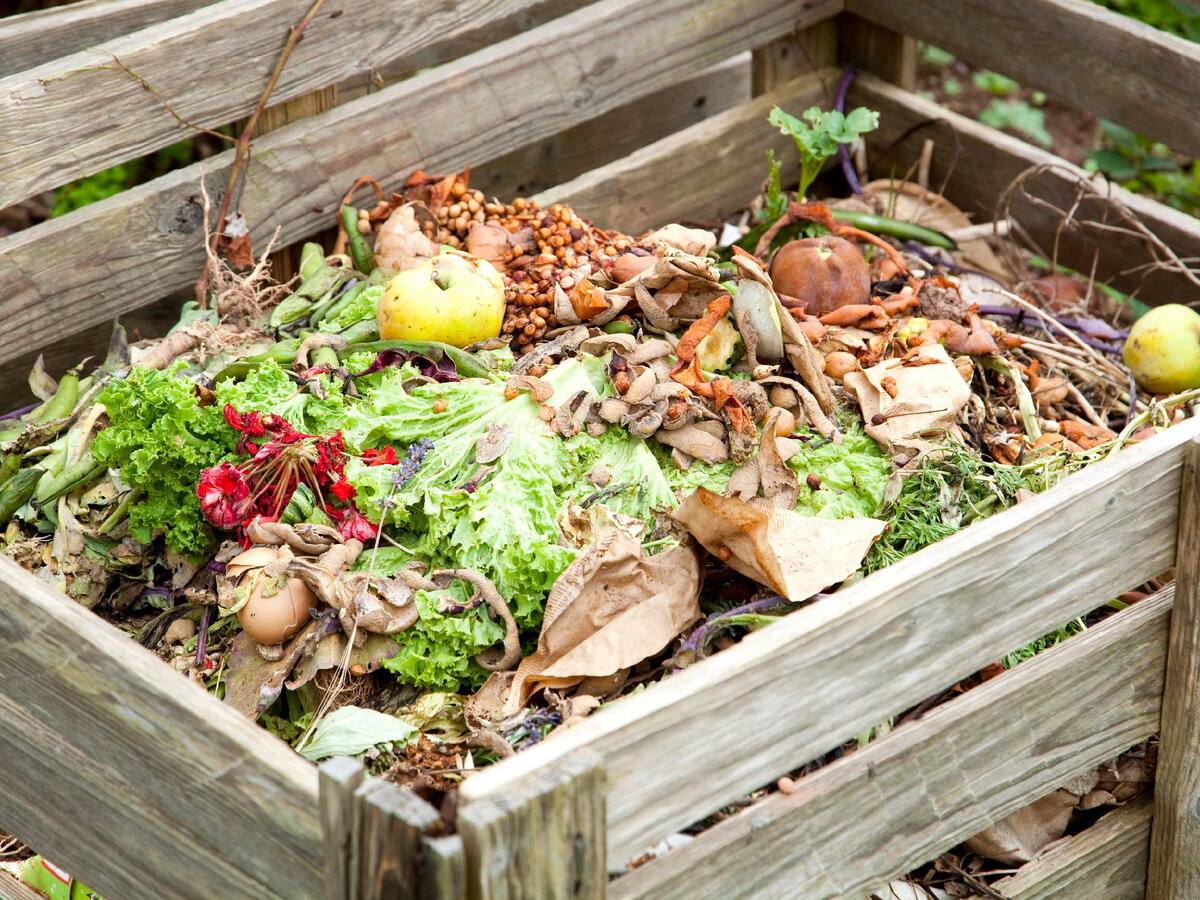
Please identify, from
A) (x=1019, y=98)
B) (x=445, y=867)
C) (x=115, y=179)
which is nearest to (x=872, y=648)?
(x=445, y=867)

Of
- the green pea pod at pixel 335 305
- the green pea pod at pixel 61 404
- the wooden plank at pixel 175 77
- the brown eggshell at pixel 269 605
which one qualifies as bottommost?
the brown eggshell at pixel 269 605

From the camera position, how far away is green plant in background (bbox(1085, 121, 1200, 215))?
5.02 m

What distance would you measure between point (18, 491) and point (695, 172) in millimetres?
2257

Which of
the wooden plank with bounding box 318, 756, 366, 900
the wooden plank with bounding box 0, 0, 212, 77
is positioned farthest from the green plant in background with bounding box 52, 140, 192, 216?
the wooden plank with bounding box 318, 756, 366, 900

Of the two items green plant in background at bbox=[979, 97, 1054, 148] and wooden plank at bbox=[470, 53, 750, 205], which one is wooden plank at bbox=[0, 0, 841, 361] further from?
green plant in background at bbox=[979, 97, 1054, 148]

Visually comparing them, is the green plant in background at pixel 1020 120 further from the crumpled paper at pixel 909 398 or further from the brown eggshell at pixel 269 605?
the brown eggshell at pixel 269 605

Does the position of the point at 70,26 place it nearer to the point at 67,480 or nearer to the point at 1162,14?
the point at 67,480

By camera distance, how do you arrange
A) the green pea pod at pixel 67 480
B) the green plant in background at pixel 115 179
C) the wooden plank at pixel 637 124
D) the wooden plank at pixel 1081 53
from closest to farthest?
Answer: 1. the green pea pod at pixel 67 480
2. the wooden plank at pixel 1081 53
3. the wooden plank at pixel 637 124
4. the green plant in background at pixel 115 179

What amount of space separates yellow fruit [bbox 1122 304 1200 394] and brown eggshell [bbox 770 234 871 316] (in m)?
0.79

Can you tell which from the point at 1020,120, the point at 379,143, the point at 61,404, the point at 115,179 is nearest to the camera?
the point at 61,404

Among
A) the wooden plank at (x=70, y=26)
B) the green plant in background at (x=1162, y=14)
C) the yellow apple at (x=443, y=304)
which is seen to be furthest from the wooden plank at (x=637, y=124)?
the green plant in background at (x=1162, y=14)

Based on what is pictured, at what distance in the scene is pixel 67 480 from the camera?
2432 mm

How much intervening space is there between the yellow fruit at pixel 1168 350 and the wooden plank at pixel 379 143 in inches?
60.7

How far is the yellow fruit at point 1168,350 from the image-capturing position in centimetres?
304
